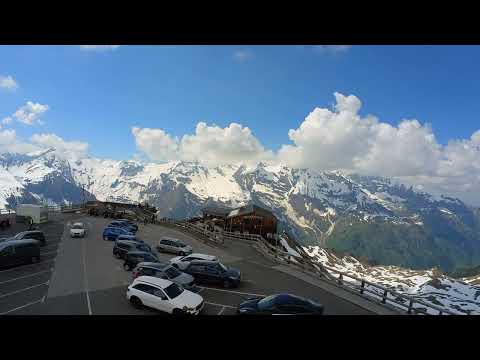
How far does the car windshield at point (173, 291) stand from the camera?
14.4 m

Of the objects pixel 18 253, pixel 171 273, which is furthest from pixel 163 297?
pixel 18 253

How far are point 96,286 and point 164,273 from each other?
3.99 m

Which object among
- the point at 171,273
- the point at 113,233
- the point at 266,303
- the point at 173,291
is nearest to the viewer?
the point at 266,303

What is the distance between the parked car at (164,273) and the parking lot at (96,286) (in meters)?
0.93

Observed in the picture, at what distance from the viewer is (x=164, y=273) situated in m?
18.1

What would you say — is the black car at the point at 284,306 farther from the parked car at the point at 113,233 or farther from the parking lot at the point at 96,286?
the parked car at the point at 113,233

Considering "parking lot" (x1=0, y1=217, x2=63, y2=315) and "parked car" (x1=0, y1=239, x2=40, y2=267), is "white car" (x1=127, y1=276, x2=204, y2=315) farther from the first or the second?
"parked car" (x1=0, y1=239, x2=40, y2=267)

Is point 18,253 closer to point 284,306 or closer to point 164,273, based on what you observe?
point 164,273

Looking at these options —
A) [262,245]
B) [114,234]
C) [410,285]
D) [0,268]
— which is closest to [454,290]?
[410,285]

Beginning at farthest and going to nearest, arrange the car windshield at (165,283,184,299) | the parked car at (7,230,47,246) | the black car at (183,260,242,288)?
the parked car at (7,230,47,246) → the black car at (183,260,242,288) → the car windshield at (165,283,184,299)

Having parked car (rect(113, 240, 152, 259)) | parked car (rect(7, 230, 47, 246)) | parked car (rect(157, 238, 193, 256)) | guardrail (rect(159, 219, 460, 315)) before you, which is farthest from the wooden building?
parked car (rect(7, 230, 47, 246))

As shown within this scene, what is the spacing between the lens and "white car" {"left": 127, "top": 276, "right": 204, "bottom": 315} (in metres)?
13.9

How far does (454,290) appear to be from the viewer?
568ft
